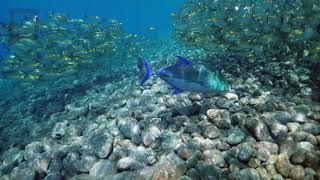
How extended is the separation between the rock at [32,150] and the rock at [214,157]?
3037 mm

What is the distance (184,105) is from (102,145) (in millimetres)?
1693

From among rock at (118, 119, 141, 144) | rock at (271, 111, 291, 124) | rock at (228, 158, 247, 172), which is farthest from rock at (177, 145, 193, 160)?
rock at (271, 111, 291, 124)

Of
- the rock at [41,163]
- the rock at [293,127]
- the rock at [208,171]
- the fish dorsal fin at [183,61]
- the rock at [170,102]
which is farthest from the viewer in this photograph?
the rock at [170,102]

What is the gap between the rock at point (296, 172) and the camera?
4.09 meters

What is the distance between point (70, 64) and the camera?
10508 mm

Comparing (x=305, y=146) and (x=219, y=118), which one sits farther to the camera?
(x=219, y=118)

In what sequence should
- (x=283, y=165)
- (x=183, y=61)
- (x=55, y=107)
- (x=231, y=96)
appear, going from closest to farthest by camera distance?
(x=283, y=165)
(x=183, y=61)
(x=231, y=96)
(x=55, y=107)

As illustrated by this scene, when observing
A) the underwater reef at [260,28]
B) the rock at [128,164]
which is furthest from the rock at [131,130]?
the underwater reef at [260,28]

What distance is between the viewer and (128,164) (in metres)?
4.66

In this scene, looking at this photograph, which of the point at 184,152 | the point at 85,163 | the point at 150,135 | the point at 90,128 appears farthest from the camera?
the point at 90,128

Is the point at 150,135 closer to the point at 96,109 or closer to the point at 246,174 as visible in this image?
the point at 246,174

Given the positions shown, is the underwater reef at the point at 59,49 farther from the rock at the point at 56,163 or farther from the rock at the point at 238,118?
the rock at the point at 238,118

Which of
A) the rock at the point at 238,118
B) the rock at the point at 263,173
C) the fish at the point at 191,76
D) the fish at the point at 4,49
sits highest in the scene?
the fish at the point at 4,49

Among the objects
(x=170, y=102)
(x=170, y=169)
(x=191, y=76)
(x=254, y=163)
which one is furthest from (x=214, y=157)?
(x=170, y=102)
